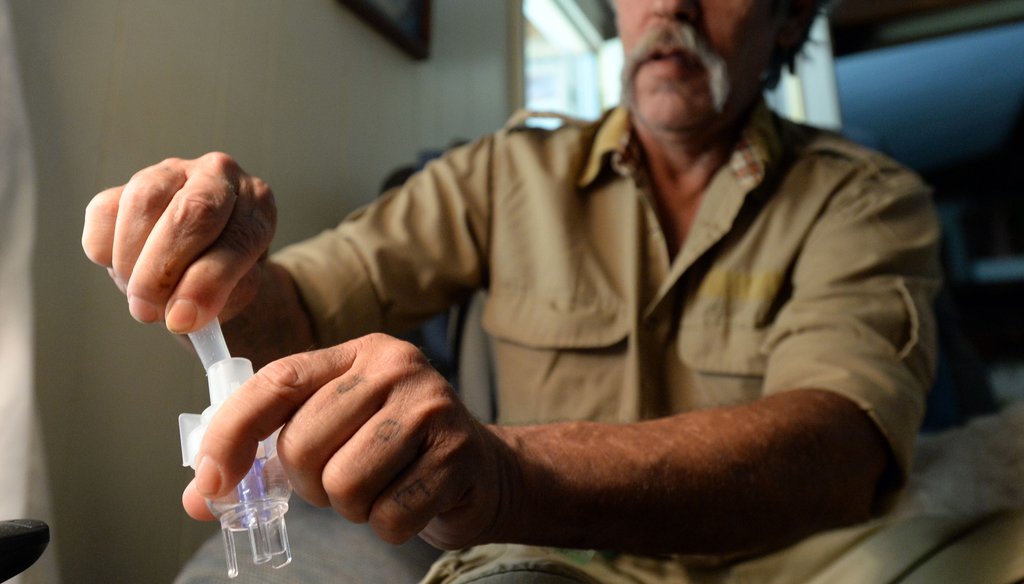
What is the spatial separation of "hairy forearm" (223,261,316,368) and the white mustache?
0.45 m

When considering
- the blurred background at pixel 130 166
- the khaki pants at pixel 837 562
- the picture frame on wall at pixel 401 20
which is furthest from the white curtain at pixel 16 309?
the picture frame on wall at pixel 401 20

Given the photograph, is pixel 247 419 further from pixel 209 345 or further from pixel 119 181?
pixel 119 181

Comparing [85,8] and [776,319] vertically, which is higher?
[85,8]

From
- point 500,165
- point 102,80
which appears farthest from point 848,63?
point 102,80

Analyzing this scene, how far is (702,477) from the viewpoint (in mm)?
464

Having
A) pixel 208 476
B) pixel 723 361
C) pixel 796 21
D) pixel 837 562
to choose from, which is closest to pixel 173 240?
pixel 208 476

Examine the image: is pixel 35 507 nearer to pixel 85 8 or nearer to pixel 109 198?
pixel 109 198

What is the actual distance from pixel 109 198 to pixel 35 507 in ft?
0.53

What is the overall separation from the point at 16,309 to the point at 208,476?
23cm

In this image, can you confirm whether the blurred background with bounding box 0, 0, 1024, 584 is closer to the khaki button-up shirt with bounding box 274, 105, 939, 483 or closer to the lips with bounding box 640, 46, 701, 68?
the khaki button-up shirt with bounding box 274, 105, 939, 483

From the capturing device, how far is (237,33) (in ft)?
1.54

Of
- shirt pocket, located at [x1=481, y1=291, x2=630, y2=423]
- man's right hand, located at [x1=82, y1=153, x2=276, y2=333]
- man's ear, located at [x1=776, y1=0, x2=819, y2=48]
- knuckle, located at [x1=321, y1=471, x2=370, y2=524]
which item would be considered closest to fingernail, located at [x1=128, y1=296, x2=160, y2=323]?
man's right hand, located at [x1=82, y1=153, x2=276, y2=333]

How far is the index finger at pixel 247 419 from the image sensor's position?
0.25m

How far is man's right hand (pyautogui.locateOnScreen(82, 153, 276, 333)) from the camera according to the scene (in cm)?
31
